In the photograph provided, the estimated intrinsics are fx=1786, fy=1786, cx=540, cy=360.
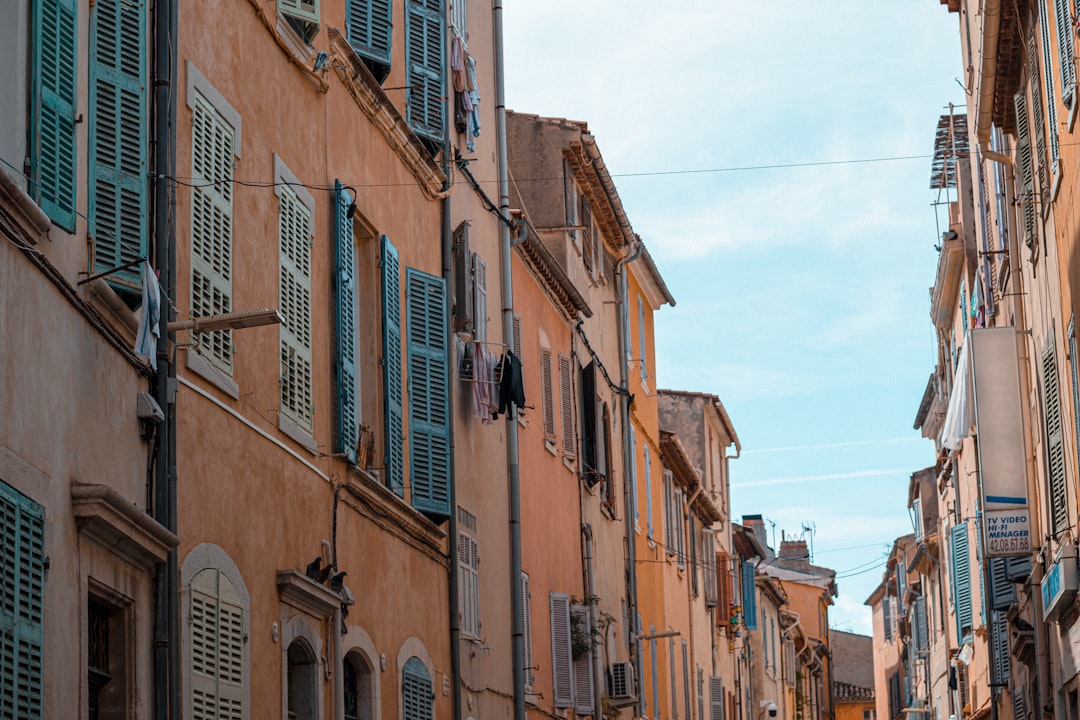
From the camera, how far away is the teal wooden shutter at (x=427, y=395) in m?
15.9

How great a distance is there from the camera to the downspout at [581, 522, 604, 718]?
77.5ft

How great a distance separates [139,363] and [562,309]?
1461 centimetres

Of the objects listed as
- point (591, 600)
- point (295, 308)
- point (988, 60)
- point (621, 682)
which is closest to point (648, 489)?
point (621, 682)

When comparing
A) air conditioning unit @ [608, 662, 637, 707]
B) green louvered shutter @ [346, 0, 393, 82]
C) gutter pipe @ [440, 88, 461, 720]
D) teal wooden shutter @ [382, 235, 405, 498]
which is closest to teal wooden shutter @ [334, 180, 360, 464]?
teal wooden shutter @ [382, 235, 405, 498]

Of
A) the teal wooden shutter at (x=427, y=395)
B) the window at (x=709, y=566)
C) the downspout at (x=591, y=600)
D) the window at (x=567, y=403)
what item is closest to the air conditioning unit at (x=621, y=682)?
the downspout at (x=591, y=600)

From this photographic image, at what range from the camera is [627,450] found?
28.7m

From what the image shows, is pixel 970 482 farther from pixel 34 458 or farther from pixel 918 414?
pixel 34 458

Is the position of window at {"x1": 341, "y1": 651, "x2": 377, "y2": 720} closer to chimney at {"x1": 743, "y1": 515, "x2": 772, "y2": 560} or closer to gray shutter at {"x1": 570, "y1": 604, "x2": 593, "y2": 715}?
gray shutter at {"x1": 570, "y1": 604, "x2": 593, "y2": 715}

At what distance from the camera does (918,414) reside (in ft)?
143

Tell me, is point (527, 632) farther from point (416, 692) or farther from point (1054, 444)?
point (1054, 444)

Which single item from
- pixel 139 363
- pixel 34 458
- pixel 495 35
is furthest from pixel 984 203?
pixel 34 458

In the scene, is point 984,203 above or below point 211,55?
above

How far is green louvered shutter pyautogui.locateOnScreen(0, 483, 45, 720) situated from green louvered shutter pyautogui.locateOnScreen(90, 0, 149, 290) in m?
1.74

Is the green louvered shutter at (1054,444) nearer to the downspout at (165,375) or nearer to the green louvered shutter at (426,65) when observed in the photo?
the green louvered shutter at (426,65)
